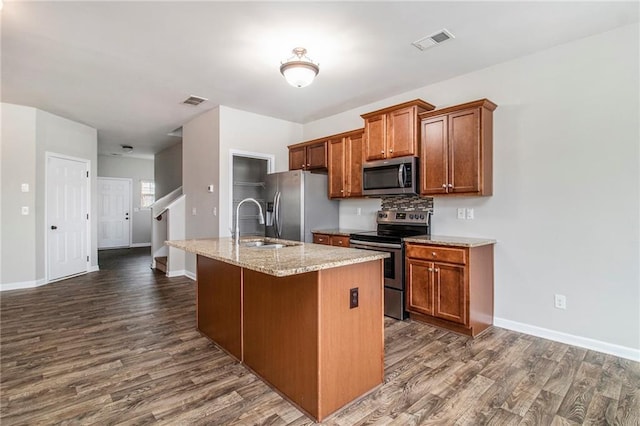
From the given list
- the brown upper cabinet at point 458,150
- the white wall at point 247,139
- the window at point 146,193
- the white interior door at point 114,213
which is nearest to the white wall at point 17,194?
the white wall at point 247,139

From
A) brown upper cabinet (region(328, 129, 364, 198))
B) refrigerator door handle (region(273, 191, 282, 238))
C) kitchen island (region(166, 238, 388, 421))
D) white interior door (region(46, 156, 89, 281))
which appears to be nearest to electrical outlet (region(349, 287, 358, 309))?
kitchen island (region(166, 238, 388, 421))

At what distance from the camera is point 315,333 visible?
72.6 inches

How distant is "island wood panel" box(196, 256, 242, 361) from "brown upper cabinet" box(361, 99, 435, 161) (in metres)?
2.26

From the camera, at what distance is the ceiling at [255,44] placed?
7.91ft

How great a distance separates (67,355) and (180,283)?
8.05 ft

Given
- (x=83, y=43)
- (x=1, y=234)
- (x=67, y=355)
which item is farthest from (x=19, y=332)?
(x=83, y=43)

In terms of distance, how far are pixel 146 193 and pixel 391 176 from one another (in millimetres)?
8793

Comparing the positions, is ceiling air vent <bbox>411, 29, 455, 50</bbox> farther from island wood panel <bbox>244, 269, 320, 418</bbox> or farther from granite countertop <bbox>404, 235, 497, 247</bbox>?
island wood panel <bbox>244, 269, 320, 418</bbox>

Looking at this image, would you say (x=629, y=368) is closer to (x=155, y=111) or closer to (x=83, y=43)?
(x=83, y=43)

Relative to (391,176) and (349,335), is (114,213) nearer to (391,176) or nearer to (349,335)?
(391,176)

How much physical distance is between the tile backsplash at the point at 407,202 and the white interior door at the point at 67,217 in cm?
518

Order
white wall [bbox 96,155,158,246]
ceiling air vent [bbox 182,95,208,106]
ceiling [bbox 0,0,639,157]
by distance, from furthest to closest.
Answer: white wall [bbox 96,155,158,246]
ceiling air vent [bbox 182,95,208,106]
ceiling [bbox 0,0,639,157]

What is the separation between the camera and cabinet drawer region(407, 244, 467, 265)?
301 centimetres

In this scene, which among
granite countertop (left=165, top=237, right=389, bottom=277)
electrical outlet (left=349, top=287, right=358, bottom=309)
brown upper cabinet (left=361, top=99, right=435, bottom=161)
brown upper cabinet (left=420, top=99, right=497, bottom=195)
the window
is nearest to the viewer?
granite countertop (left=165, top=237, right=389, bottom=277)
